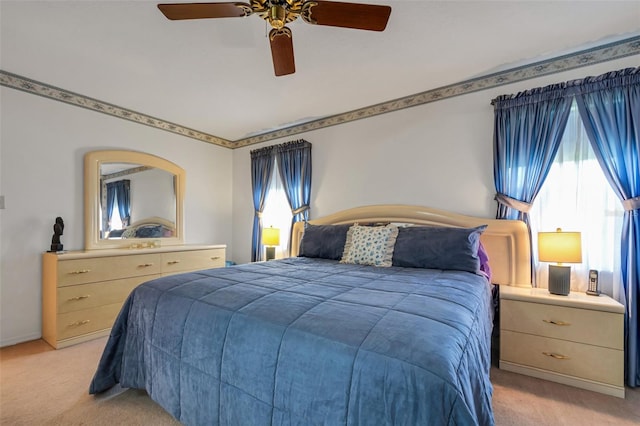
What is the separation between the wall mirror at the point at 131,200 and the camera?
299cm

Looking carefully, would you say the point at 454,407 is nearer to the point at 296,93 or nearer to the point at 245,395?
the point at 245,395

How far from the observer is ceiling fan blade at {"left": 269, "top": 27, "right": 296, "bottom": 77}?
158 cm

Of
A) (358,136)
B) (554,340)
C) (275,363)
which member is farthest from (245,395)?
(358,136)

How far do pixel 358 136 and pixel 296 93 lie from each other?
→ 3.06ft

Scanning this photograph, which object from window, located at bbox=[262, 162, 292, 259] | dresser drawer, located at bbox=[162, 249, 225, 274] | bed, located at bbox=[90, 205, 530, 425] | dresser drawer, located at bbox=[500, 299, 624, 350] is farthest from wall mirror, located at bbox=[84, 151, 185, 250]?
dresser drawer, located at bbox=[500, 299, 624, 350]

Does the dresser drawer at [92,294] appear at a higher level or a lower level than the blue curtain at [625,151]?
lower

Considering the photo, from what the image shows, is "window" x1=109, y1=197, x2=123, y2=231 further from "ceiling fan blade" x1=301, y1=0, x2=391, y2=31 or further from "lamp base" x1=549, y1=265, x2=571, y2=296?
"lamp base" x1=549, y1=265, x2=571, y2=296

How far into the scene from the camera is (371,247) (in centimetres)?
246

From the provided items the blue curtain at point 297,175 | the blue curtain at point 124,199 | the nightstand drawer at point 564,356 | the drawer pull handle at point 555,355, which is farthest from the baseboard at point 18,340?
the drawer pull handle at point 555,355

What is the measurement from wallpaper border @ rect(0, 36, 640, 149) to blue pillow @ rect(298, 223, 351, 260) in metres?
1.49

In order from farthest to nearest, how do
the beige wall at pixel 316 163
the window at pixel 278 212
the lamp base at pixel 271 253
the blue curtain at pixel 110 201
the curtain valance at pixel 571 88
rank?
1. the window at pixel 278 212
2. the lamp base at pixel 271 253
3. the blue curtain at pixel 110 201
4. the beige wall at pixel 316 163
5. the curtain valance at pixel 571 88

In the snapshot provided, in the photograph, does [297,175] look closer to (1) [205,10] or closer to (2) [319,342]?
(1) [205,10]

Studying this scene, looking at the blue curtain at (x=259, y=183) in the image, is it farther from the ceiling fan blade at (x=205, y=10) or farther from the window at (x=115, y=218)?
the ceiling fan blade at (x=205, y=10)

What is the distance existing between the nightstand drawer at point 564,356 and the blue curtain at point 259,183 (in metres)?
3.24
